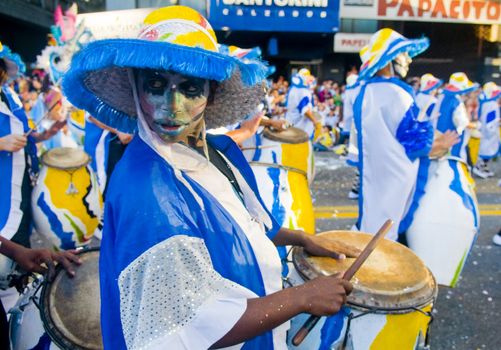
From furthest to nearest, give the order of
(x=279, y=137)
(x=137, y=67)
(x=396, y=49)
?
1. (x=279, y=137)
2. (x=396, y=49)
3. (x=137, y=67)

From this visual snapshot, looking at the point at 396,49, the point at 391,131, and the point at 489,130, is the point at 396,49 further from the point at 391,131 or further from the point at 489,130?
the point at 489,130

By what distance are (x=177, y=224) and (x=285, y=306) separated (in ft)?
1.21

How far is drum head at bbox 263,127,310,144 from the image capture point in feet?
14.4

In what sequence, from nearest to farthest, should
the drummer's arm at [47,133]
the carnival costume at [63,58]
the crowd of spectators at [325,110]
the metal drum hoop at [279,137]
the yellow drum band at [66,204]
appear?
1. the yellow drum band at [66,204]
2. the drummer's arm at [47,133]
3. the metal drum hoop at [279,137]
4. the carnival costume at [63,58]
5. the crowd of spectators at [325,110]

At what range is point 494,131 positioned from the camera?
27.9ft

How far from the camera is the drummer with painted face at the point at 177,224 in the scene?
104 cm

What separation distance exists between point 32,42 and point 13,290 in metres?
25.4

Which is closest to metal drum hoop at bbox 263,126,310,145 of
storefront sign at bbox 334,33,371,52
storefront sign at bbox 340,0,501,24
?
storefront sign at bbox 340,0,501,24

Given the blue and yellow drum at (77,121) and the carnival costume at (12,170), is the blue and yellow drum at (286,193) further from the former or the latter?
the blue and yellow drum at (77,121)

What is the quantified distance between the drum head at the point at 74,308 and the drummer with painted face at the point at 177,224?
0.36 metres

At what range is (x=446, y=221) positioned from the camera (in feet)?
9.98

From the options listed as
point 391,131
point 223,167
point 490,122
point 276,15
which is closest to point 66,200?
point 223,167

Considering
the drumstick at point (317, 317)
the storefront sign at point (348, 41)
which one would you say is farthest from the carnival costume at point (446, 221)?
the storefront sign at point (348, 41)

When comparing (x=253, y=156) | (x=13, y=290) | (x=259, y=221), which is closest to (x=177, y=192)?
(x=259, y=221)
